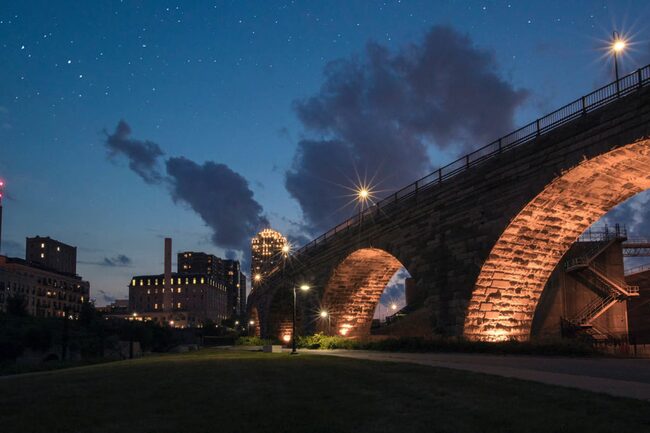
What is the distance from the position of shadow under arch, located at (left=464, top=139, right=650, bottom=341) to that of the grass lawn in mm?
12555

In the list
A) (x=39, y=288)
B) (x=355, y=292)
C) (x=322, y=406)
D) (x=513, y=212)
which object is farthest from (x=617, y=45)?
(x=39, y=288)

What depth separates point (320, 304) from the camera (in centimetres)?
5075

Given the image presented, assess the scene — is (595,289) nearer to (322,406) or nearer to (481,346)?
(481,346)

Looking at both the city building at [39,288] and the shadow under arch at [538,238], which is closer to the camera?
the shadow under arch at [538,238]

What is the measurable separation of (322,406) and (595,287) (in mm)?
36259

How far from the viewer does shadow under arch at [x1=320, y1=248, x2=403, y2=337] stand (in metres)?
47.2

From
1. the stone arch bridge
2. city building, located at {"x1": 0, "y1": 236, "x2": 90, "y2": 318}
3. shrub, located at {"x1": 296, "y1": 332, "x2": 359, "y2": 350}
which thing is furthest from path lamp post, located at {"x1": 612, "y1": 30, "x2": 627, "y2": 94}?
city building, located at {"x1": 0, "y1": 236, "x2": 90, "y2": 318}

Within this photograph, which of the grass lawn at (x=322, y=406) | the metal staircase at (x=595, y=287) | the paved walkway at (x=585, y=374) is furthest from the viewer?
the metal staircase at (x=595, y=287)

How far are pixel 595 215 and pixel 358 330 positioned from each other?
2907cm

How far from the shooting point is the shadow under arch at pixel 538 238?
24.6 meters

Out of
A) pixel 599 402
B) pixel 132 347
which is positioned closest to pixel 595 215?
pixel 599 402

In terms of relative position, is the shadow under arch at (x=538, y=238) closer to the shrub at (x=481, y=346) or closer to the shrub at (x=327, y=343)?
the shrub at (x=481, y=346)

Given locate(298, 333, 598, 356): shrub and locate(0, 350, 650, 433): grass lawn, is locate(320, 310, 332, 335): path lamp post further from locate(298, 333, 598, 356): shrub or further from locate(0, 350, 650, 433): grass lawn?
locate(0, 350, 650, 433): grass lawn

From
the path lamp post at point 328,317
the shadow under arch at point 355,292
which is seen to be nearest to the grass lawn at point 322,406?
the shadow under arch at point 355,292
